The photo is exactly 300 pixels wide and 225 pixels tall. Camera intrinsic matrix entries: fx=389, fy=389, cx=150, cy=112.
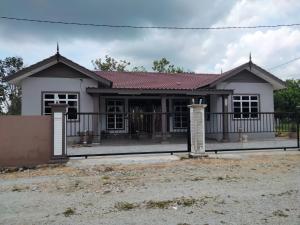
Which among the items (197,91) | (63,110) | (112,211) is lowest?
(112,211)

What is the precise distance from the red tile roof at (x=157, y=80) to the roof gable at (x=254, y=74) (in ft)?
1.61

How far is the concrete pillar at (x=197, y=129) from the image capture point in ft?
45.1

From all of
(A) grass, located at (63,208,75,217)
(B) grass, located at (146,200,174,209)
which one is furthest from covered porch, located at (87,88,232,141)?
(A) grass, located at (63,208,75,217)

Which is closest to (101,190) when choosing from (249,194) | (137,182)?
(137,182)

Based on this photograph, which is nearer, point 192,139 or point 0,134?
point 0,134

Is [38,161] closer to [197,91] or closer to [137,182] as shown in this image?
[137,182]

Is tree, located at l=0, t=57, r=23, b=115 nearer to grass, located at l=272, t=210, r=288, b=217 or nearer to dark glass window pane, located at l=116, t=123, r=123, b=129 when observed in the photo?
dark glass window pane, located at l=116, t=123, r=123, b=129

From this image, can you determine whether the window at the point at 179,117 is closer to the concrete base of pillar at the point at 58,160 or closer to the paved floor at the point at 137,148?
the paved floor at the point at 137,148

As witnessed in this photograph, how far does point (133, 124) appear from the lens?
24.5 meters

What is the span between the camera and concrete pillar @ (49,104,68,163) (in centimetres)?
1259

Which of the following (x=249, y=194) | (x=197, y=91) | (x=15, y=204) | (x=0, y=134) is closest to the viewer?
(x=15, y=204)

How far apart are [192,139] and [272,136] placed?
11452 millimetres

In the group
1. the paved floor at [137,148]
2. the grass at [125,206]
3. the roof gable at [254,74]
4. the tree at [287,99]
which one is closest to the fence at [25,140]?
the paved floor at [137,148]

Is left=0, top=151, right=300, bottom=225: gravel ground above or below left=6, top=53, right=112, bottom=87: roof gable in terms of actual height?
below
